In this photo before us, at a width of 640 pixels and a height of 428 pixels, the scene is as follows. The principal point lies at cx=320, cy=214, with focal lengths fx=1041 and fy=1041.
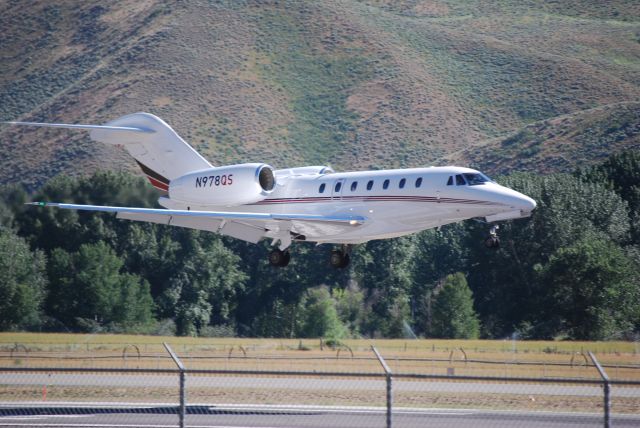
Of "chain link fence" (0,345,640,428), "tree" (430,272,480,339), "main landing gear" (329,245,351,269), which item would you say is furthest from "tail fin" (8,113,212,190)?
"tree" (430,272,480,339)

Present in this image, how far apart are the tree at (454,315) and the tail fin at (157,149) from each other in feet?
44.8

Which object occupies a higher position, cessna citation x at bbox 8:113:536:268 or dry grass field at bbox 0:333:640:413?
cessna citation x at bbox 8:113:536:268

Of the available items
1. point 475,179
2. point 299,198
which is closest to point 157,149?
point 299,198

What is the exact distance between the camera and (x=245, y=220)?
2959 centimetres

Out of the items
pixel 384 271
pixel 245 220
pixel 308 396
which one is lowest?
pixel 308 396

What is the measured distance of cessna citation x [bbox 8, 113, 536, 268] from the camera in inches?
1054

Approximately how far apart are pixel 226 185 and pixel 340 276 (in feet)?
93.4

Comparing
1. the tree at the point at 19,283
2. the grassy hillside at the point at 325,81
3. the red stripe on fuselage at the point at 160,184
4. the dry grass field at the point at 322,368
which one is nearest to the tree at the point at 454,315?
the dry grass field at the point at 322,368

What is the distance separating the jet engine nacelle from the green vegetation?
438 inches

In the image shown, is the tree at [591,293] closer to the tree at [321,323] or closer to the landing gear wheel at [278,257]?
the tree at [321,323]

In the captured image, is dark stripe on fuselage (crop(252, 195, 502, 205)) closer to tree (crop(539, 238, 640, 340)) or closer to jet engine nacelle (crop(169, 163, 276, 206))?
jet engine nacelle (crop(169, 163, 276, 206))

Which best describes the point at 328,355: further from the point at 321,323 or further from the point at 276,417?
the point at 321,323

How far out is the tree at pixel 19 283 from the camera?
133 ft

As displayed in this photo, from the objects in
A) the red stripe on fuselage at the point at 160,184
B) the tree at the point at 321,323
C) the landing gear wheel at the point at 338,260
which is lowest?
the tree at the point at 321,323
